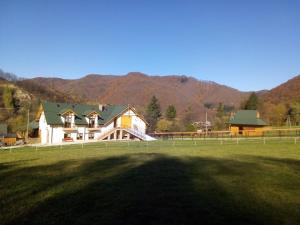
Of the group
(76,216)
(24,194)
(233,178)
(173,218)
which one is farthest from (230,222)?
(24,194)

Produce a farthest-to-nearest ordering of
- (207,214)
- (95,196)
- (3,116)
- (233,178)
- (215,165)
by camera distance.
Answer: (3,116) → (215,165) → (233,178) → (95,196) → (207,214)

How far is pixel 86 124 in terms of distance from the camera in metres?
64.4

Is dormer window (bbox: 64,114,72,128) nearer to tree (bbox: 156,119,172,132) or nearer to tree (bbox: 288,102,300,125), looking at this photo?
tree (bbox: 156,119,172,132)

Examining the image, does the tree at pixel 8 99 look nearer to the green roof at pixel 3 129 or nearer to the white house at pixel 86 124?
the green roof at pixel 3 129

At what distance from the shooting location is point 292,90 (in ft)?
575

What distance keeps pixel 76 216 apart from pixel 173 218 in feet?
8.94

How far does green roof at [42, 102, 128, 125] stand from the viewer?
62.8 m

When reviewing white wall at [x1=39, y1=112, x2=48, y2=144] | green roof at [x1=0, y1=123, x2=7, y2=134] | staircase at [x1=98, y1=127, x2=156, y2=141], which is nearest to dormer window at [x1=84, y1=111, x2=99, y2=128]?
staircase at [x1=98, y1=127, x2=156, y2=141]

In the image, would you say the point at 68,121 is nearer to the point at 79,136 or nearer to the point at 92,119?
the point at 79,136

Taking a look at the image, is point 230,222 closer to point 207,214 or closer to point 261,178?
point 207,214

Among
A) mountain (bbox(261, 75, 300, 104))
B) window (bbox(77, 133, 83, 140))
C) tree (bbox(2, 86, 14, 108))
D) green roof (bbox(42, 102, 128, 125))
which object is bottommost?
window (bbox(77, 133, 83, 140))

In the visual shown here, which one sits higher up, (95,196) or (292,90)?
(292,90)

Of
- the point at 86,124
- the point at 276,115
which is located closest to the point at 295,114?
the point at 276,115

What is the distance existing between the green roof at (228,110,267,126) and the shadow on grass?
2022 inches
